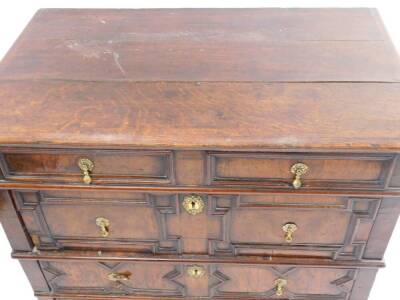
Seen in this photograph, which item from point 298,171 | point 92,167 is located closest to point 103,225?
point 92,167

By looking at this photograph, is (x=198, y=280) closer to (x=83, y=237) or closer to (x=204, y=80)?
(x=83, y=237)

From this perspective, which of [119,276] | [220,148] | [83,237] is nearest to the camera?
[220,148]

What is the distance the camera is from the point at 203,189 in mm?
1240

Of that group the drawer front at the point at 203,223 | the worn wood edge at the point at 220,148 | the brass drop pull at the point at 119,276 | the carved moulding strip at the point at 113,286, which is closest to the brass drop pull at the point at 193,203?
the drawer front at the point at 203,223

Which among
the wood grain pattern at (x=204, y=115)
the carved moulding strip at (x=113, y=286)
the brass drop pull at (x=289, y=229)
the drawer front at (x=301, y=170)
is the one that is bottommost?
the carved moulding strip at (x=113, y=286)

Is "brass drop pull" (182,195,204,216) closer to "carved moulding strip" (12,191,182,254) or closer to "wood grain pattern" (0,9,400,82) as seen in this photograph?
"carved moulding strip" (12,191,182,254)

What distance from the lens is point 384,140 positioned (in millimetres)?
1092

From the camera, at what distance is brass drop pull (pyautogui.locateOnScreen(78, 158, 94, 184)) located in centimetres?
120

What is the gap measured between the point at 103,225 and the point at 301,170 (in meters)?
0.62

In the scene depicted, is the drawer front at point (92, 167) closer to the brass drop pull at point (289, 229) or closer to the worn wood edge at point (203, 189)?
the worn wood edge at point (203, 189)

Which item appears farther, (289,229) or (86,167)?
(289,229)

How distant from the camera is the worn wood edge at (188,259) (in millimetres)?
1454

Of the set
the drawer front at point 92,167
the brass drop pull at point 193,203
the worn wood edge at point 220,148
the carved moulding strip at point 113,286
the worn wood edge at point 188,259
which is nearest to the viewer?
the worn wood edge at point 220,148

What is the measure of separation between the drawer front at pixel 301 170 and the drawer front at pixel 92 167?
15cm
